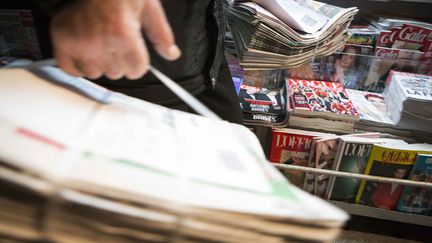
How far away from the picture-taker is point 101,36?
0.33 metres

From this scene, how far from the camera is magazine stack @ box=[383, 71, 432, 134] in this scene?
1.08 meters

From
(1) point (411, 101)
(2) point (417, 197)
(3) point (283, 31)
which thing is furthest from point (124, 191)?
(2) point (417, 197)

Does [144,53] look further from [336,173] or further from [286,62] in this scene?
[336,173]

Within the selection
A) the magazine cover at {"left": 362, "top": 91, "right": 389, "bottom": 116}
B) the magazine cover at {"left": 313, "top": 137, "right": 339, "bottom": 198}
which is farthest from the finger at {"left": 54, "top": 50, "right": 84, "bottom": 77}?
the magazine cover at {"left": 362, "top": 91, "right": 389, "bottom": 116}

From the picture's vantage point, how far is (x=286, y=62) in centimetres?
108

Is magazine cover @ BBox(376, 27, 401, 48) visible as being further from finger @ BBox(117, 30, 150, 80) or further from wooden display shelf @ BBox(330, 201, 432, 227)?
finger @ BBox(117, 30, 150, 80)

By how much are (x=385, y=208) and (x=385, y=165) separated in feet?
0.75

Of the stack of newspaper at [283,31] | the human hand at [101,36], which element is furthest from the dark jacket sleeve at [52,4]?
the stack of newspaper at [283,31]

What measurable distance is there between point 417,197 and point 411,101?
415mm

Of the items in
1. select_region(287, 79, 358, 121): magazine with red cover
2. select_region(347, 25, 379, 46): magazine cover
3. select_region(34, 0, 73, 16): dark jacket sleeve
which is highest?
select_region(34, 0, 73, 16): dark jacket sleeve

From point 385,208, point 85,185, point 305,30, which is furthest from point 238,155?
point 385,208

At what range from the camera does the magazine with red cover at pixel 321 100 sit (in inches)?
44.4

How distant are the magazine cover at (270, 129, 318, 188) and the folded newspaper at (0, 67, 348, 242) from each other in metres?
0.87

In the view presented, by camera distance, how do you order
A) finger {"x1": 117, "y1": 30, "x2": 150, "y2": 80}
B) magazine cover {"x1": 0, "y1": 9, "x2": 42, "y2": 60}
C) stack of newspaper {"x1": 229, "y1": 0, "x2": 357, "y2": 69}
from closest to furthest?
finger {"x1": 117, "y1": 30, "x2": 150, "y2": 80}
stack of newspaper {"x1": 229, "y1": 0, "x2": 357, "y2": 69}
magazine cover {"x1": 0, "y1": 9, "x2": 42, "y2": 60}
